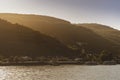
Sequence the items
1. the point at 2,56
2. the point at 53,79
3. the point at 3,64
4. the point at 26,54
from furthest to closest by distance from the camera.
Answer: the point at 26,54
the point at 2,56
the point at 3,64
the point at 53,79

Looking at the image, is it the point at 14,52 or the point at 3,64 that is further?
the point at 14,52

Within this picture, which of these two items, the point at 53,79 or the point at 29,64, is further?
the point at 29,64

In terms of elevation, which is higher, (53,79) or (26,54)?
(26,54)

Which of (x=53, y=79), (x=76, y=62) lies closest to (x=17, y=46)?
(x=76, y=62)

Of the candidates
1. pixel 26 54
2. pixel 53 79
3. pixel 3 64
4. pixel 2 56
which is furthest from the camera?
pixel 26 54

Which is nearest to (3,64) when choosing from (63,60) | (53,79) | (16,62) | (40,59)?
(16,62)

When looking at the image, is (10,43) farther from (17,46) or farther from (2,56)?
(2,56)

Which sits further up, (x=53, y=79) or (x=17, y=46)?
(x=17, y=46)

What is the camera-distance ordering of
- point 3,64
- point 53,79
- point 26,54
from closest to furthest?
point 53,79 → point 3,64 → point 26,54

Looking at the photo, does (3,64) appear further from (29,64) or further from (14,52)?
(14,52)
